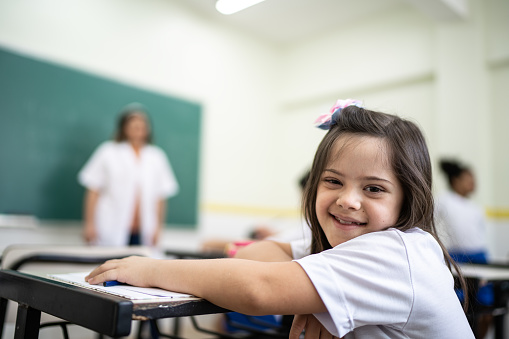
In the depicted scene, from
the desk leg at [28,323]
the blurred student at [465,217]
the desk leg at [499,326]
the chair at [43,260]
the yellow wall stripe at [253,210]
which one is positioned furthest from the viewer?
the yellow wall stripe at [253,210]

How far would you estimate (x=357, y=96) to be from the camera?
4.84 metres

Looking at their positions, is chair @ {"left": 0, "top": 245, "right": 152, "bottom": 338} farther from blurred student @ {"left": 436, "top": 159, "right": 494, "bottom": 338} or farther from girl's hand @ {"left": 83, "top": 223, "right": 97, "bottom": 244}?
blurred student @ {"left": 436, "top": 159, "right": 494, "bottom": 338}

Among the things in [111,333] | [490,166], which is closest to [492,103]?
[490,166]

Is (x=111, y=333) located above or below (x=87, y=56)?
below

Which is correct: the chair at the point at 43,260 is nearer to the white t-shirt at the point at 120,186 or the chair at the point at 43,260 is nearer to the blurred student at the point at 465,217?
the white t-shirt at the point at 120,186

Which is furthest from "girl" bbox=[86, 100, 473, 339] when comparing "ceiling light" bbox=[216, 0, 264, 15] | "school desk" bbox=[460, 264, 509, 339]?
"ceiling light" bbox=[216, 0, 264, 15]

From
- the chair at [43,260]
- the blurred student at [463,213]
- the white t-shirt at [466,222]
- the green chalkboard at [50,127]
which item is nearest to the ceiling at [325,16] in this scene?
the green chalkboard at [50,127]

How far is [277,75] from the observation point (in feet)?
17.8

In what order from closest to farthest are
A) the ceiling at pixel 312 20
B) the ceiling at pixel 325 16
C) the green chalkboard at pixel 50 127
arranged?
the green chalkboard at pixel 50 127
the ceiling at pixel 325 16
the ceiling at pixel 312 20

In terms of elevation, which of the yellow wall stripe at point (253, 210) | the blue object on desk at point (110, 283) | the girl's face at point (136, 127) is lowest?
the blue object on desk at point (110, 283)

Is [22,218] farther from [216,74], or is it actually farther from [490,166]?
[490,166]

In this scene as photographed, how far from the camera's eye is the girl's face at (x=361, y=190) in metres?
0.82

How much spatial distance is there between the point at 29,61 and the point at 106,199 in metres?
1.18

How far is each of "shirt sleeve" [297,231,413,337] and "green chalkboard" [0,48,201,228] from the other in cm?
310
